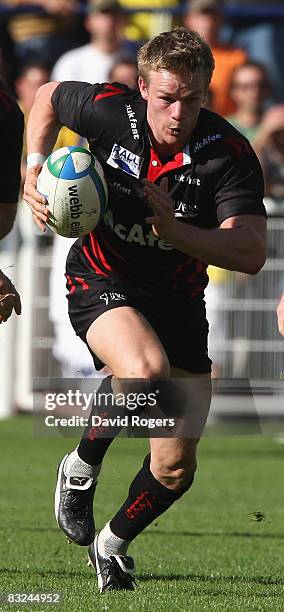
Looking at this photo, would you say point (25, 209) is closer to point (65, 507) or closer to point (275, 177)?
point (275, 177)

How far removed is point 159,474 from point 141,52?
194 centimetres

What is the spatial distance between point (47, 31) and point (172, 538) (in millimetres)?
8273

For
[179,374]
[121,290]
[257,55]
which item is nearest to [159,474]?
[179,374]

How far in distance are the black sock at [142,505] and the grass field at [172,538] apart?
0.87 ft

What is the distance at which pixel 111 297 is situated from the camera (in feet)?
19.9

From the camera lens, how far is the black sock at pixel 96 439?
605 cm

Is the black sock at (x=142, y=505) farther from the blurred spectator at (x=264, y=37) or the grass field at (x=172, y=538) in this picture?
the blurred spectator at (x=264, y=37)

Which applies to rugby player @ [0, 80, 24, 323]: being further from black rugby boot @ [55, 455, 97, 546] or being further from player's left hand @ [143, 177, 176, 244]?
black rugby boot @ [55, 455, 97, 546]

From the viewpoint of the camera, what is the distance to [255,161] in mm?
5922

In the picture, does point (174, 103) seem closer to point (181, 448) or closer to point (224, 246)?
point (224, 246)

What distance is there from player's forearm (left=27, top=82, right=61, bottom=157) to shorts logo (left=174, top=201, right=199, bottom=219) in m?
0.75

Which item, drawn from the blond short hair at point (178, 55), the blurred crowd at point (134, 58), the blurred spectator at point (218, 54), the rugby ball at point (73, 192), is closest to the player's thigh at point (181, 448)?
the rugby ball at point (73, 192)

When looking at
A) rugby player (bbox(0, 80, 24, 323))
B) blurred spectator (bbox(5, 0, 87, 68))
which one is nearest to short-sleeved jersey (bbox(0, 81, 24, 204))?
rugby player (bbox(0, 80, 24, 323))

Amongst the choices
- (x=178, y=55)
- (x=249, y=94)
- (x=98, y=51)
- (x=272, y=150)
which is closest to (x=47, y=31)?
(x=98, y=51)
